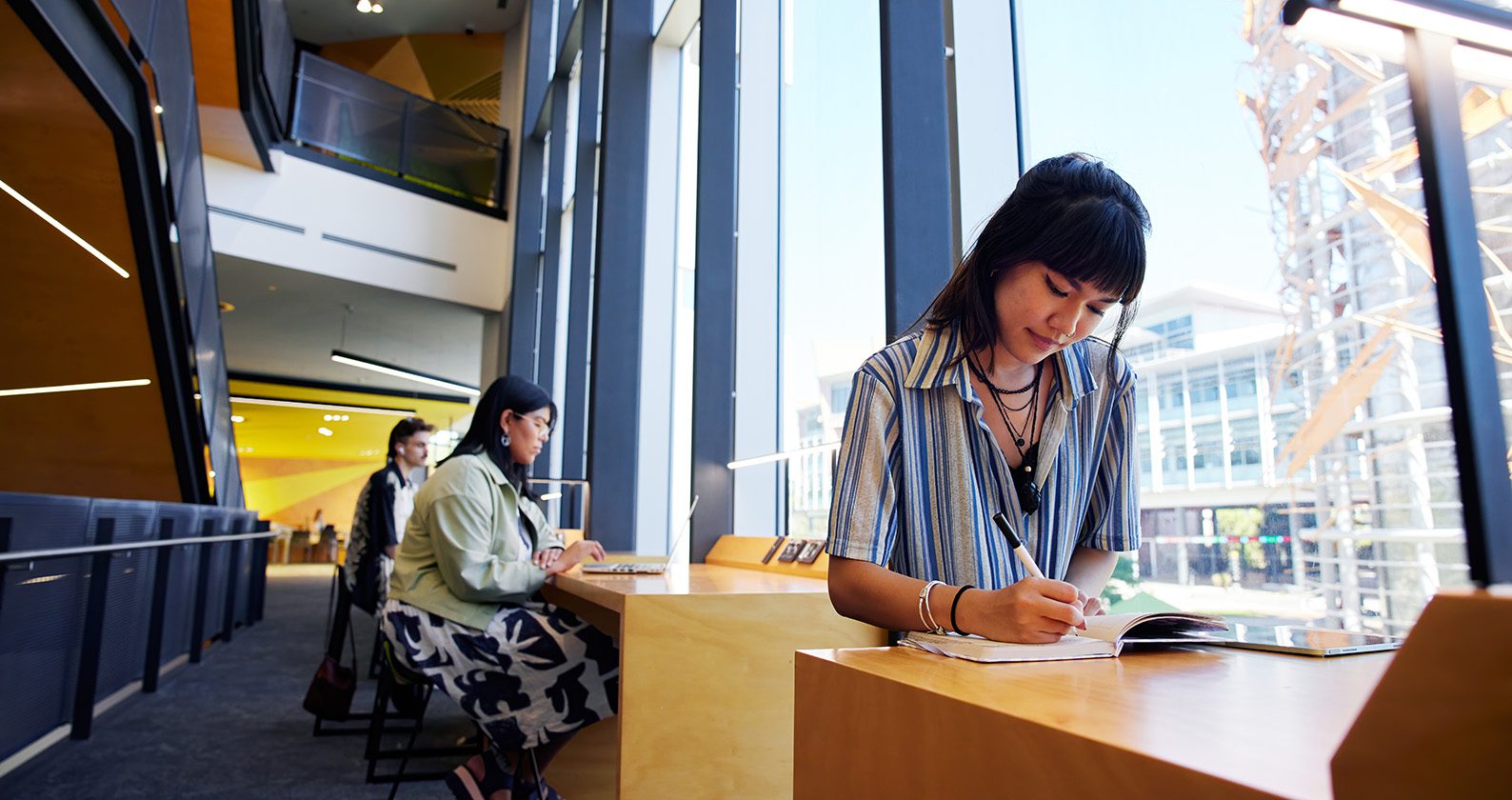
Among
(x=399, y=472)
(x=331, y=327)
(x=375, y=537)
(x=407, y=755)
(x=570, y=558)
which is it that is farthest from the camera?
(x=331, y=327)

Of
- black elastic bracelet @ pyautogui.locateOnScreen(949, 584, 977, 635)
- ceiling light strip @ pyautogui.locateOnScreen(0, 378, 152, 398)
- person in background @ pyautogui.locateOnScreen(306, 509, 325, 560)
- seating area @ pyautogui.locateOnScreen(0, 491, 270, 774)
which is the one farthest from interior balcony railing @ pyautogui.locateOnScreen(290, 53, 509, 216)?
person in background @ pyautogui.locateOnScreen(306, 509, 325, 560)

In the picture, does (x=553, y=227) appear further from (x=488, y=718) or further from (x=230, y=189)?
(x=488, y=718)

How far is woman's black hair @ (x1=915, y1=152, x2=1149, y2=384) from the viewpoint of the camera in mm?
1104

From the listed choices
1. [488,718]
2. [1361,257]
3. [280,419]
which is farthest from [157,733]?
[280,419]

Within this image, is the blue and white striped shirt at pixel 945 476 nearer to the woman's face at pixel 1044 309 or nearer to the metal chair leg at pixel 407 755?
the woman's face at pixel 1044 309

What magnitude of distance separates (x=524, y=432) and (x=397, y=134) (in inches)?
280

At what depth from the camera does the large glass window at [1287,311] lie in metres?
1.21

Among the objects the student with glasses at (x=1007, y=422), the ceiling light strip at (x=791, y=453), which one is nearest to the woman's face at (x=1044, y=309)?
the student with glasses at (x=1007, y=422)

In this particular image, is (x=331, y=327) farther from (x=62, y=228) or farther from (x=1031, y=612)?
(x=1031, y=612)

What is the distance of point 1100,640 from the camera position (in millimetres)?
898

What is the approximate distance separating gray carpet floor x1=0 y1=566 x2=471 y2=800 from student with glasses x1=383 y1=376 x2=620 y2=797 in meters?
0.81

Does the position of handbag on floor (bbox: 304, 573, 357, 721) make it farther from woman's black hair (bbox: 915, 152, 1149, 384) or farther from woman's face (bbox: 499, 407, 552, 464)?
woman's black hair (bbox: 915, 152, 1149, 384)

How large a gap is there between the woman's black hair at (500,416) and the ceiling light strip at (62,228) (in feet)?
9.93

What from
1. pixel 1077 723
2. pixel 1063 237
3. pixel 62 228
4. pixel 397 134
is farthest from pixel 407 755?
pixel 397 134
